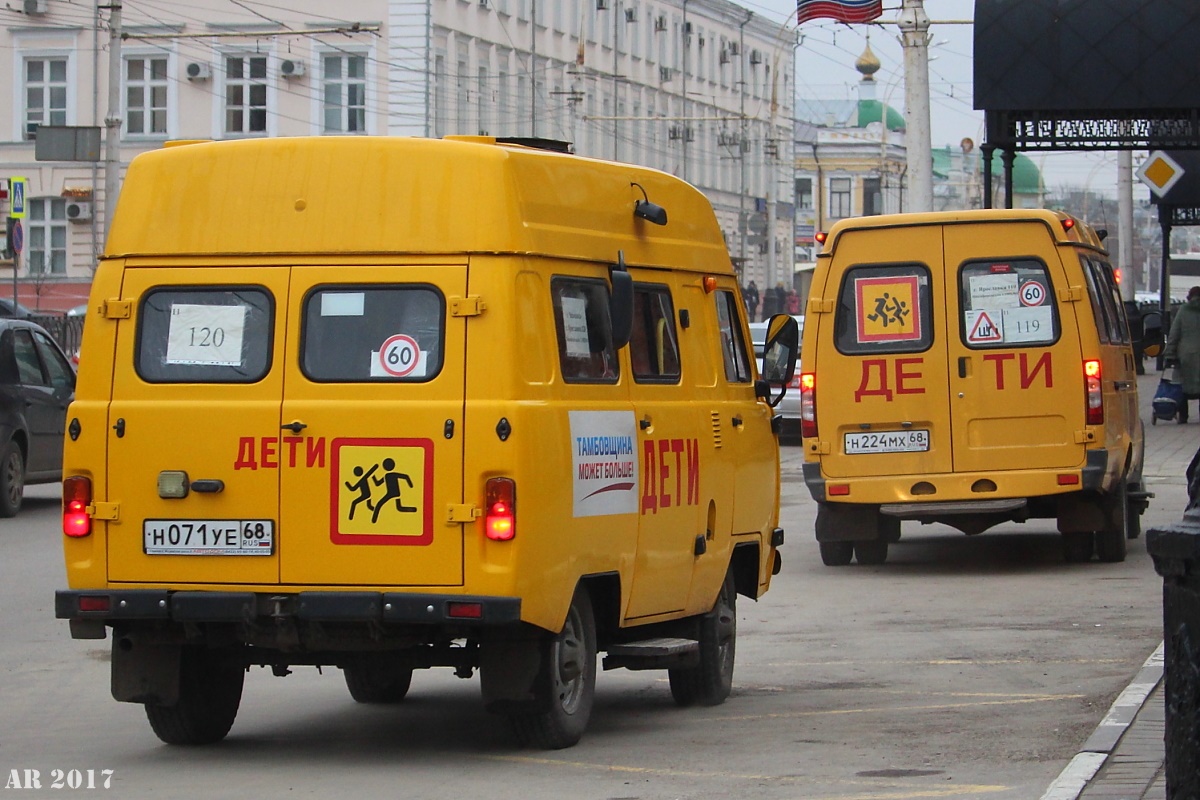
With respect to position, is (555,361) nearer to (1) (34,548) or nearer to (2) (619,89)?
(1) (34,548)

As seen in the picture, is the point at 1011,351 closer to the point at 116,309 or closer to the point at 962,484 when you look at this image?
the point at 962,484

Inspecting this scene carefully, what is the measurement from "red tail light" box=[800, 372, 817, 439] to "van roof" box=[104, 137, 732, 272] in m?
6.86

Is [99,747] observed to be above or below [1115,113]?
below

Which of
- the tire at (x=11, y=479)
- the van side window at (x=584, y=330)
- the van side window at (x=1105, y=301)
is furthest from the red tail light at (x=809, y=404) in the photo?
the tire at (x=11, y=479)

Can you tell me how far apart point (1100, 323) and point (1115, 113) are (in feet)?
46.6

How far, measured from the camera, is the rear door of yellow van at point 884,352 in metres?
15.1

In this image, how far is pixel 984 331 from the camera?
49.2ft

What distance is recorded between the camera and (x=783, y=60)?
98.7m

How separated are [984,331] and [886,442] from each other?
3.33ft

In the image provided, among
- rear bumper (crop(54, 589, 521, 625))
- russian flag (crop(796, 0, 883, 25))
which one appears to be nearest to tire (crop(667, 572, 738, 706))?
rear bumper (crop(54, 589, 521, 625))

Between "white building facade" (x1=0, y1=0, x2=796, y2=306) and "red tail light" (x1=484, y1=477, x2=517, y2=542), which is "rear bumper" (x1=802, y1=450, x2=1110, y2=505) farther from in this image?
"white building facade" (x1=0, y1=0, x2=796, y2=306)

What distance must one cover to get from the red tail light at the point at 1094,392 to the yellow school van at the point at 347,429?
22.2 ft

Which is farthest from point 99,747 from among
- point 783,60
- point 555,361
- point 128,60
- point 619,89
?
point 783,60

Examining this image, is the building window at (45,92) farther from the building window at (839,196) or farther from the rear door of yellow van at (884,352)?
the building window at (839,196)
